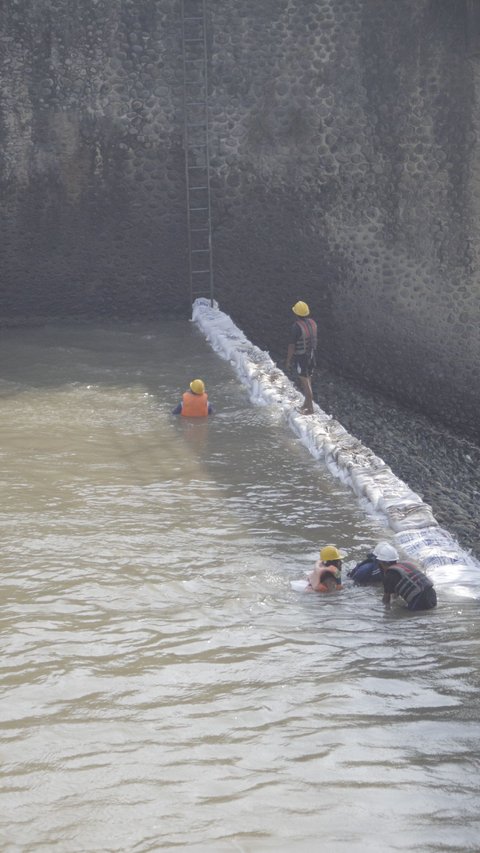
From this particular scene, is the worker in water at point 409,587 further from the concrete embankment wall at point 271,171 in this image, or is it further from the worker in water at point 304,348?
the concrete embankment wall at point 271,171

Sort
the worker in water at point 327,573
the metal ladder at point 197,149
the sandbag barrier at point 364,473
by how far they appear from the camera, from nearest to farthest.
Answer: the worker in water at point 327,573, the sandbag barrier at point 364,473, the metal ladder at point 197,149

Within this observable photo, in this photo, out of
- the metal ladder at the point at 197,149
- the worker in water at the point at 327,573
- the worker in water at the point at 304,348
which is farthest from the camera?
the metal ladder at the point at 197,149

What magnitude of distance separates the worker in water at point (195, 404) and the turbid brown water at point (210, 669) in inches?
33.5

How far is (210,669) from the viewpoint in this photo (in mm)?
7270

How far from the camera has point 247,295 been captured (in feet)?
61.9

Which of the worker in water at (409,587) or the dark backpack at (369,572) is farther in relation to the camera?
the dark backpack at (369,572)

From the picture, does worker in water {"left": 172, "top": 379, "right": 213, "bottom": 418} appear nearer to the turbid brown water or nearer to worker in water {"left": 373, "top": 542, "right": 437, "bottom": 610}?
the turbid brown water

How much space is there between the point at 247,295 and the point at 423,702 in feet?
41.3

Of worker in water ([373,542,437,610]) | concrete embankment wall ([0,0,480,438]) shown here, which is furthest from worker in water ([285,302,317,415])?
concrete embankment wall ([0,0,480,438])

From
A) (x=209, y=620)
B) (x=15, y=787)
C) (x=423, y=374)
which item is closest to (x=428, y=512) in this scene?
(x=209, y=620)

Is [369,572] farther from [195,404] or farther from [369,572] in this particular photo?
[195,404]

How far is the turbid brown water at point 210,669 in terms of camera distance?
18.9 feet

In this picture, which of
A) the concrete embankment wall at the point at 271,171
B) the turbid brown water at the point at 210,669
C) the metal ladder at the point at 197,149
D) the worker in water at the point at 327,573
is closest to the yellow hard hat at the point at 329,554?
the worker in water at the point at 327,573

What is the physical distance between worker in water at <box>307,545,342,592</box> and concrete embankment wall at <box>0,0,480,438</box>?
1027cm
